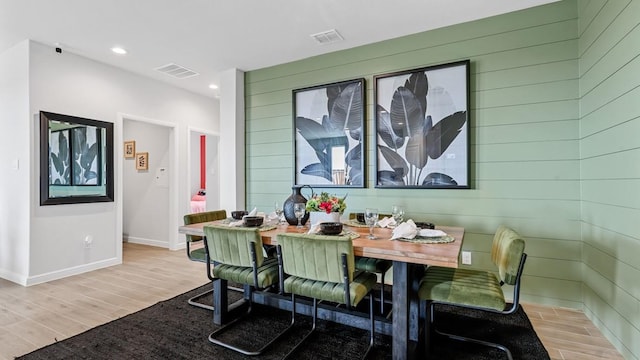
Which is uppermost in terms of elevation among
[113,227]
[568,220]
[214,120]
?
[214,120]

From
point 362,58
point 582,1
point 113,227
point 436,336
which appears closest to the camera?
point 436,336

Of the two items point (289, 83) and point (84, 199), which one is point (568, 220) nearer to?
point (289, 83)

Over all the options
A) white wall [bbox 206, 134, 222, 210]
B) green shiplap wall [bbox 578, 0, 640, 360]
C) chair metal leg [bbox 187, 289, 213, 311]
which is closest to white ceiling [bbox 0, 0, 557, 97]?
green shiplap wall [bbox 578, 0, 640, 360]

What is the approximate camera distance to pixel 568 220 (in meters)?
2.72

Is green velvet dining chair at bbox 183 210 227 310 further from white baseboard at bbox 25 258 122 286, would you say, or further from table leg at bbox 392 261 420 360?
white baseboard at bbox 25 258 122 286

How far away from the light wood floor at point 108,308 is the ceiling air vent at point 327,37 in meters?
2.91

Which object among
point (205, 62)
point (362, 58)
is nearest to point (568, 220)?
point (362, 58)

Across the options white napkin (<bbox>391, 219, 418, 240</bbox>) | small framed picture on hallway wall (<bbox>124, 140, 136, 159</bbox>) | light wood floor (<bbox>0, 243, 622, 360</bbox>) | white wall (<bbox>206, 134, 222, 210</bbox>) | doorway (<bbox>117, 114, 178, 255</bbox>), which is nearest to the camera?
white napkin (<bbox>391, 219, 418, 240</bbox>)

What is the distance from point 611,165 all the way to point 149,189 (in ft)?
19.5

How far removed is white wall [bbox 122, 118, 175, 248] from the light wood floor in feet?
4.03

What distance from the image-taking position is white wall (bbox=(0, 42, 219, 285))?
3510 mm

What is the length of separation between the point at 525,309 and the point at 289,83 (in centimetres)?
341

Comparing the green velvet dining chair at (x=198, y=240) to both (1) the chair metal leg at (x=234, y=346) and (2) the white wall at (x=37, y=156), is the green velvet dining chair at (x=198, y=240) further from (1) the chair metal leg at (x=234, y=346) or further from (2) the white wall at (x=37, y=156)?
(2) the white wall at (x=37, y=156)

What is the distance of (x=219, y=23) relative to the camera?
3115mm
